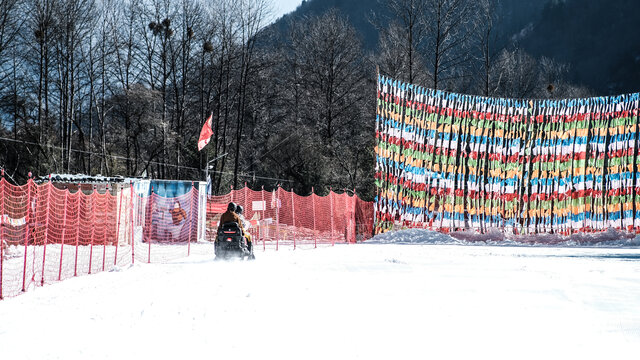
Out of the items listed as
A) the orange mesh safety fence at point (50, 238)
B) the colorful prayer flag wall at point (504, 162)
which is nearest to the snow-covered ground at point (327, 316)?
the orange mesh safety fence at point (50, 238)

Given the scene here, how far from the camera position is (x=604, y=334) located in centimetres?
670

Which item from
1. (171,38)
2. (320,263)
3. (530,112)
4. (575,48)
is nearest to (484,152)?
(530,112)

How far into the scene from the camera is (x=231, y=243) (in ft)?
52.5

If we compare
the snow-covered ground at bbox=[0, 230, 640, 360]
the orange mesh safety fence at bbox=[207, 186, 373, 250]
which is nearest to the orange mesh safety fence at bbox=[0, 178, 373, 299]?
the orange mesh safety fence at bbox=[207, 186, 373, 250]

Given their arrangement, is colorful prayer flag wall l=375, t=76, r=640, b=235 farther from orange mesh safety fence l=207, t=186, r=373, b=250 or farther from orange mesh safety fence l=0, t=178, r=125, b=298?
orange mesh safety fence l=0, t=178, r=125, b=298

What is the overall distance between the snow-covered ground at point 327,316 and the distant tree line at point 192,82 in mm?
23768

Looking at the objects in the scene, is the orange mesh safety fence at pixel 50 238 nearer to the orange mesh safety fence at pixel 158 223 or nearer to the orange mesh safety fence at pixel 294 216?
the orange mesh safety fence at pixel 158 223

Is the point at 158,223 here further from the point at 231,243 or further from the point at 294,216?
the point at 231,243

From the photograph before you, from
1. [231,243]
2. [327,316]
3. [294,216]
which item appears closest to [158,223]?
[294,216]

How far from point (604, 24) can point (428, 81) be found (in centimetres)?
6434

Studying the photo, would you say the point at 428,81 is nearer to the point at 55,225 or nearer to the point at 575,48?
the point at 55,225

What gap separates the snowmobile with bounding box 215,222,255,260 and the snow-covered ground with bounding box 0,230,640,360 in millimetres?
3025

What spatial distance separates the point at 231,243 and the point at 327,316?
880 cm

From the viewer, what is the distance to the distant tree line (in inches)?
1439
